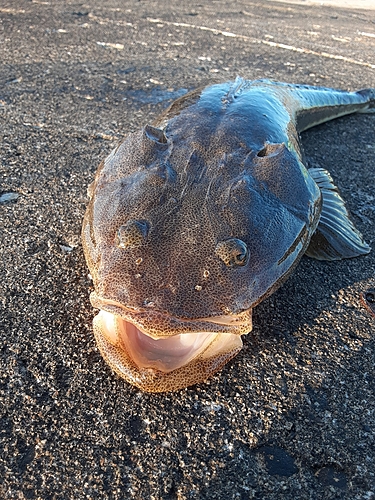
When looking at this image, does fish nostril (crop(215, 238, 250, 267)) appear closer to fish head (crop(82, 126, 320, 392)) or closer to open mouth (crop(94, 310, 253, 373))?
fish head (crop(82, 126, 320, 392))

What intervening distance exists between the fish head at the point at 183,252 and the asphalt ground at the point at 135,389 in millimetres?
156

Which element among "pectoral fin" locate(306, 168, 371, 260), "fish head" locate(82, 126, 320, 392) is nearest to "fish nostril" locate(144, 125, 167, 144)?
"fish head" locate(82, 126, 320, 392)

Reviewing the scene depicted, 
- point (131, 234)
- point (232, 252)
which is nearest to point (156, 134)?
point (131, 234)

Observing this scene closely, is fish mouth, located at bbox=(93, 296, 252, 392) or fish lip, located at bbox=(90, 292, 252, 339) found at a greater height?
fish lip, located at bbox=(90, 292, 252, 339)

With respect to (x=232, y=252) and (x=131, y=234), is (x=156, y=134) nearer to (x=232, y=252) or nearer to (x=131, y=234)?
(x=131, y=234)

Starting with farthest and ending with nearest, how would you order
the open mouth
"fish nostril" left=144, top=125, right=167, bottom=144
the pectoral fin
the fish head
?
the pectoral fin → "fish nostril" left=144, top=125, right=167, bottom=144 → the open mouth → the fish head

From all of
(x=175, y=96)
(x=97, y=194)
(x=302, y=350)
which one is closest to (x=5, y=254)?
(x=97, y=194)

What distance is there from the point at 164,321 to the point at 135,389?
426mm

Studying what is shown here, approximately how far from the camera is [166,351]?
2.11m

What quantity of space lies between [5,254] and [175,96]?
3.09 metres

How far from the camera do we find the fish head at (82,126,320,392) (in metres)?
1.93

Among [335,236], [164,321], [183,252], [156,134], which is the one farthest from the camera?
[335,236]

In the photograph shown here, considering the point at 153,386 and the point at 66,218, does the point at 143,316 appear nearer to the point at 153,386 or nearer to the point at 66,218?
the point at 153,386

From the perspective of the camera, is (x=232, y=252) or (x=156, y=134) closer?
(x=232, y=252)
